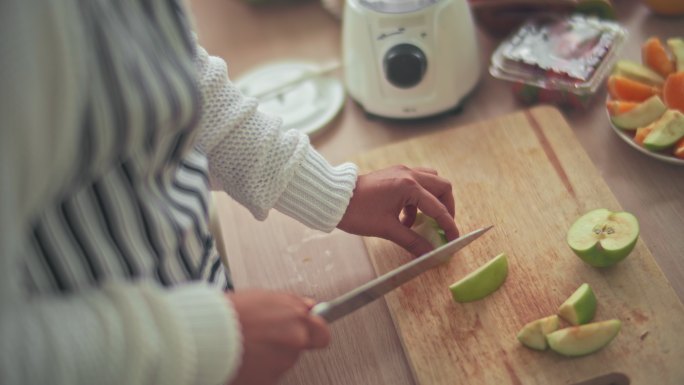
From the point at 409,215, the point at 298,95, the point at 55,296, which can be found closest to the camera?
the point at 55,296

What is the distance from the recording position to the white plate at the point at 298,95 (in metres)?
1.11

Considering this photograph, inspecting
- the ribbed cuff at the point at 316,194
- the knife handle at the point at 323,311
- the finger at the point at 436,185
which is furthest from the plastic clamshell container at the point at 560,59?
the knife handle at the point at 323,311

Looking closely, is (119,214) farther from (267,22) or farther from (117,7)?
(267,22)

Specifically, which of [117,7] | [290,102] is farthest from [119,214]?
[290,102]

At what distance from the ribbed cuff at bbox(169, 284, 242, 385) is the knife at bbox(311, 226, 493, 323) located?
0.13 metres

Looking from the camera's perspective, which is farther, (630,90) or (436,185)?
(630,90)

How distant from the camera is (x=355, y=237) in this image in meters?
0.92

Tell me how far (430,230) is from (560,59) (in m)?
0.36

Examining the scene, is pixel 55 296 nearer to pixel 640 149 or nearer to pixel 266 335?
pixel 266 335

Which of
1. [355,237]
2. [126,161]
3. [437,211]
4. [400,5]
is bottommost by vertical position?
[355,237]

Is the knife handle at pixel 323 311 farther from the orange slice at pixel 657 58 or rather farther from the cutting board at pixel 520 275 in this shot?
the orange slice at pixel 657 58

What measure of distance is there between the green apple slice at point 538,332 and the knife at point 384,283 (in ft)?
0.40

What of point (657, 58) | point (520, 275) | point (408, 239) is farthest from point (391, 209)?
point (657, 58)

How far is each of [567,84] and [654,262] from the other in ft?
1.04
